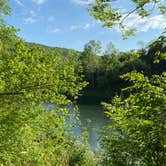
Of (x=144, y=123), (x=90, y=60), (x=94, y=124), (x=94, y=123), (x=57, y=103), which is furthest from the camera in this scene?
(x=90, y=60)

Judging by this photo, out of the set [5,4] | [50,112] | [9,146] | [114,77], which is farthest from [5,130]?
[114,77]

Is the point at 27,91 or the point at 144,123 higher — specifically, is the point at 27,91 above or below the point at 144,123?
above

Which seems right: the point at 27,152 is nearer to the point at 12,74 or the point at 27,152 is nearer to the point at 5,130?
the point at 5,130

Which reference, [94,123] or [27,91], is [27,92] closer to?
[27,91]

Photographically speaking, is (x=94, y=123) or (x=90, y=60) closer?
(x=94, y=123)

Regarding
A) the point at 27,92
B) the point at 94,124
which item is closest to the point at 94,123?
the point at 94,124

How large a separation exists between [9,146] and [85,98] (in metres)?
67.1

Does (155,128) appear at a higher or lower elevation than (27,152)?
higher

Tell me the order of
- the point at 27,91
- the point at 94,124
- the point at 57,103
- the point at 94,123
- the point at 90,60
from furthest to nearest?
the point at 90,60 → the point at 94,123 → the point at 94,124 → the point at 57,103 → the point at 27,91

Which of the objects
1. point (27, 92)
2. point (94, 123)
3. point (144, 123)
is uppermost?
point (27, 92)

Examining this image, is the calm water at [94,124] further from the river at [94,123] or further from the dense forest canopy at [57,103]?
the dense forest canopy at [57,103]

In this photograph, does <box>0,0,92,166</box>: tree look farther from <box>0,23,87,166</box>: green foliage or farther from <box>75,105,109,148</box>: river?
<box>75,105,109,148</box>: river

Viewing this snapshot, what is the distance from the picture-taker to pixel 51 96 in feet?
21.9

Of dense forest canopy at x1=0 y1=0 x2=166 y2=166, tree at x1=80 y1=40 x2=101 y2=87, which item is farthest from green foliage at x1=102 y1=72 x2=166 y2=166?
tree at x1=80 y1=40 x2=101 y2=87
